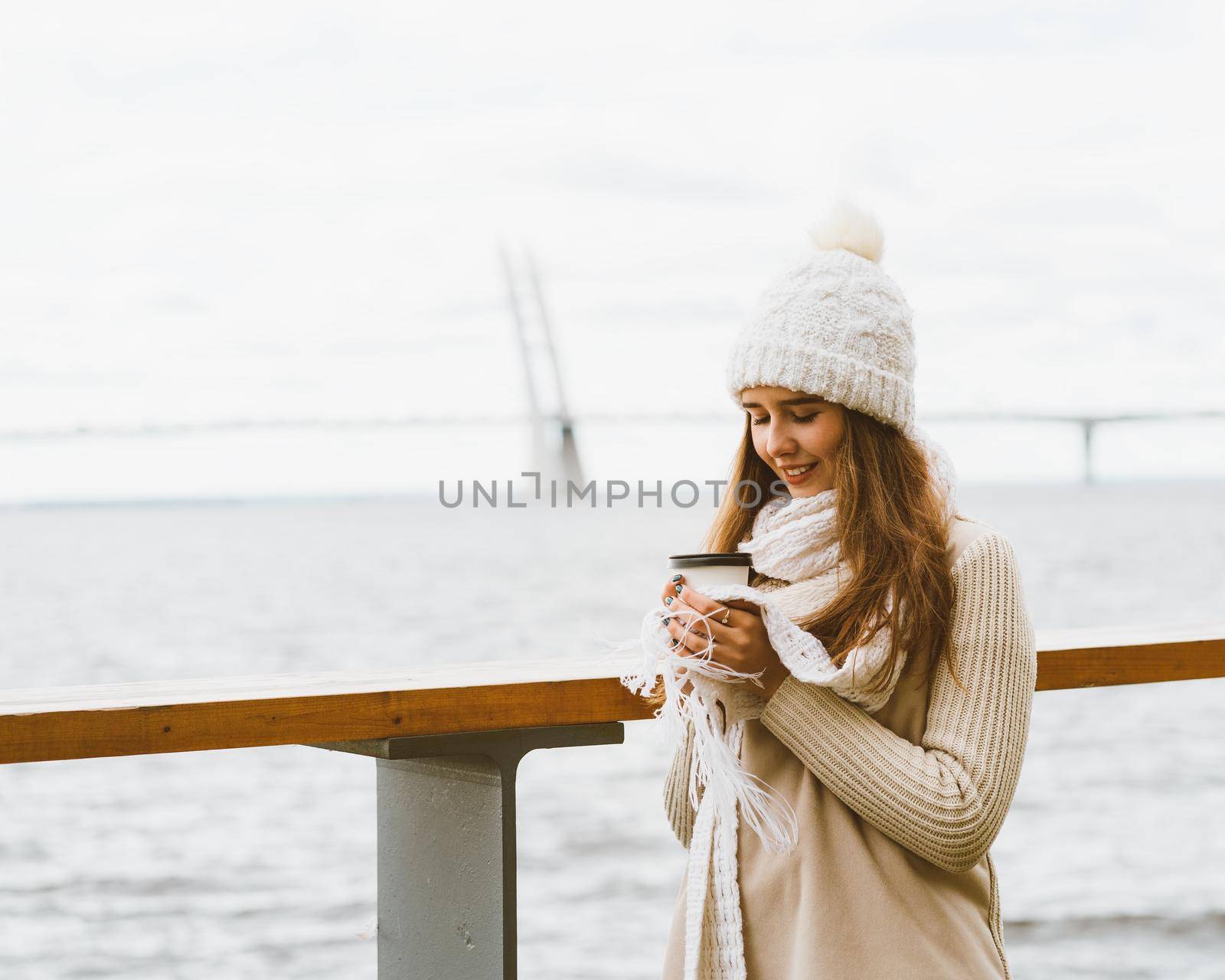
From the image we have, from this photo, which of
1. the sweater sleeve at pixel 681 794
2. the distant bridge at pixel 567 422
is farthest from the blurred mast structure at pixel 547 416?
the sweater sleeve at pixel 681 794

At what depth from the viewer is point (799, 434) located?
1.19 meters

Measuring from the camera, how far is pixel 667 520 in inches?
2037

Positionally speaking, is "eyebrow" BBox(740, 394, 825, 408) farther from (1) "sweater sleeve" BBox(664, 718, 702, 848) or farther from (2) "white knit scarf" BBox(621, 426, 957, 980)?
(1) "sweater sleeve" BBox(664, 718, 702, 848)

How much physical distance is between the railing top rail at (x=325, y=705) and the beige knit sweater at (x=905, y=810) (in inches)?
6.5

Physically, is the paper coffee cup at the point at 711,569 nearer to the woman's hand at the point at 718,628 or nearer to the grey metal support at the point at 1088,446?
the woman's hand at the point at 718,628

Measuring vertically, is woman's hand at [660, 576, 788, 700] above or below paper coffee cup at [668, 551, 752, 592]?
below

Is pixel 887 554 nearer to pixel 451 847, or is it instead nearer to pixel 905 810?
pixel 905 810

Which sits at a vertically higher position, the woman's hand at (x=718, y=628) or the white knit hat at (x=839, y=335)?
the white knit hat at (x=839, y=335)

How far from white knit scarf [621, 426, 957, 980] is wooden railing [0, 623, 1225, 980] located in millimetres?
84

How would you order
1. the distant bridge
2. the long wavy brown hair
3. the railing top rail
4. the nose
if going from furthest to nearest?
the distant bridge < the nose < the long wavy brown hair < the railing top rail

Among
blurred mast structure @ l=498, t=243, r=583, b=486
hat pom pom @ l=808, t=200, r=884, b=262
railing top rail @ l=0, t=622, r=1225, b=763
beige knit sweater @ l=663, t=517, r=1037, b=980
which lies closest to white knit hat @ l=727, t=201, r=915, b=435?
hat pom pom @ l=808, t=200, r=884, b=262

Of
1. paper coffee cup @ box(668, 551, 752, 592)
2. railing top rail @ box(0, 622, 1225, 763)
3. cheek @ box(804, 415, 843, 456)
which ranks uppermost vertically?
cheek @ box(804, 415, 843, 456)

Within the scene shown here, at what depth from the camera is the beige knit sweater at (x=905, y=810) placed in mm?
1036

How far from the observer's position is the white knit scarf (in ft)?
3.46
